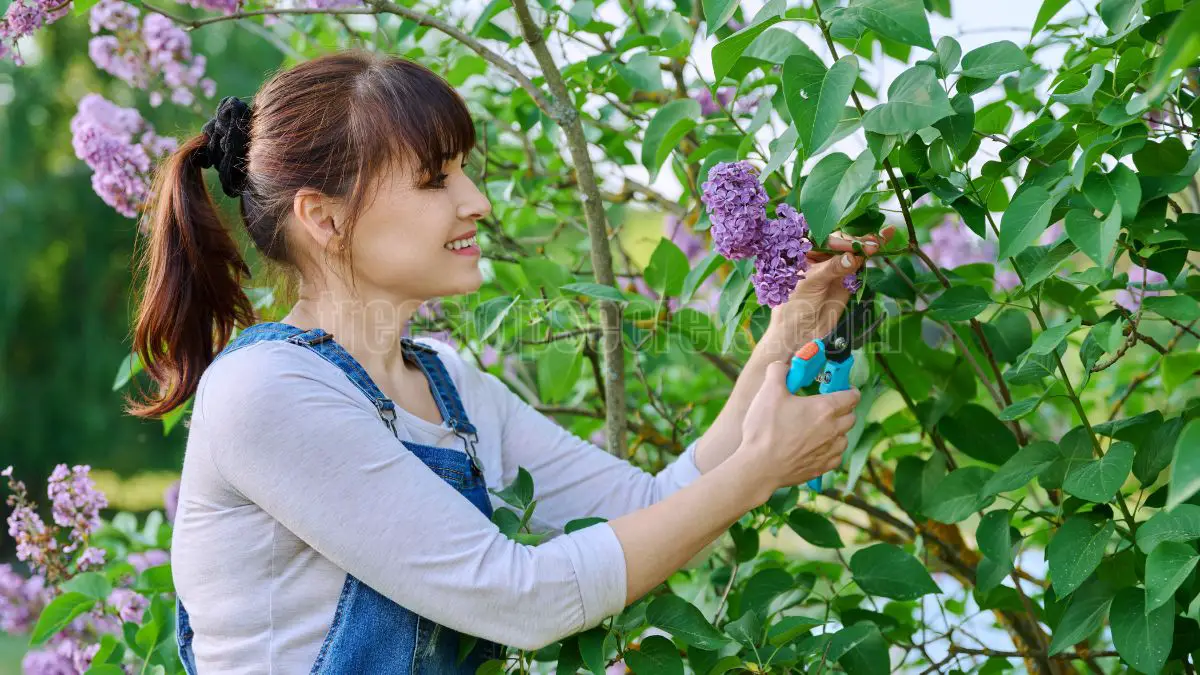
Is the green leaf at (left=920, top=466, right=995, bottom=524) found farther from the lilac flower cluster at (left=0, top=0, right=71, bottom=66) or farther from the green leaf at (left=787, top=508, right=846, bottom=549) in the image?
the lilac flower cluster at (left=0, top=0, right=71, bottom=66)

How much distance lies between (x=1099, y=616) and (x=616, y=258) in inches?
60.4

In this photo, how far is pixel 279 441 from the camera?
88cm

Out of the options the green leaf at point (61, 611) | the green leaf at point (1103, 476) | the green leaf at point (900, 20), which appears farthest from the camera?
the green leaf at point (61, 611)

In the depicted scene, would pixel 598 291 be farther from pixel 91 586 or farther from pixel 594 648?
pixel 91 586

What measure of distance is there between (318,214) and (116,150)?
582 millimetres

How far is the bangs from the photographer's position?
3.38 feet

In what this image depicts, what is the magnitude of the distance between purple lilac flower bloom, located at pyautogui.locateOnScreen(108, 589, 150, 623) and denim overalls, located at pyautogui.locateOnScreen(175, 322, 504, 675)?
0.36 meters

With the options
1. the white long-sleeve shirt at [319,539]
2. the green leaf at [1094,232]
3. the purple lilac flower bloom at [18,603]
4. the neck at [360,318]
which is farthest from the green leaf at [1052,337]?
the purple lilac flower bloom at [18,603]

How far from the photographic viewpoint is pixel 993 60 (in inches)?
32.4

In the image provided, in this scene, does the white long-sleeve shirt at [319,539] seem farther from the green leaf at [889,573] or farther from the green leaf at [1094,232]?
the green leaf at [1094,232]

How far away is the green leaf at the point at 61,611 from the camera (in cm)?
127

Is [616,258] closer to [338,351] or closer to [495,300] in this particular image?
[495,300]

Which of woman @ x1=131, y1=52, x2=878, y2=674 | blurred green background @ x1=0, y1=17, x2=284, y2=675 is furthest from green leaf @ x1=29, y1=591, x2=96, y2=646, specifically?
blurred green background @ x1=0, y1=17, x2=284, y2=675

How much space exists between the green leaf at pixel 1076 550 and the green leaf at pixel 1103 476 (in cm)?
5
